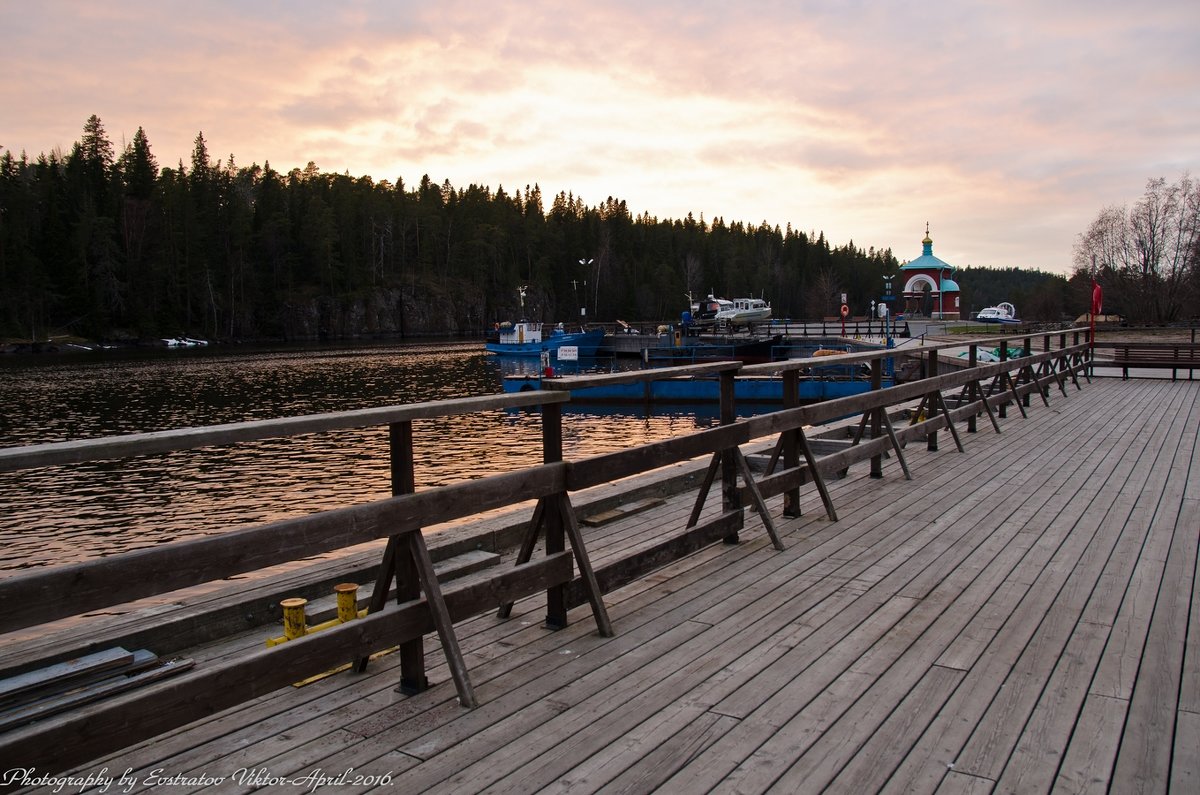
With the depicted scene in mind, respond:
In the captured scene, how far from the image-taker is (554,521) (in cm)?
430

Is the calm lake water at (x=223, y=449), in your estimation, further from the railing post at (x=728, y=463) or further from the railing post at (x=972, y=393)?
the railing post at (x=972, y=393)

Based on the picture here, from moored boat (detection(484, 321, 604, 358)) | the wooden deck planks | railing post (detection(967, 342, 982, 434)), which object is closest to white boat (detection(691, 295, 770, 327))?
moored boat (detection(484, 321, 604, 358))

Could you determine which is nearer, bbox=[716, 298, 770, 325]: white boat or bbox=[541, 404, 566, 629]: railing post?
bbox=[541, 404, 566, 629]: railing post

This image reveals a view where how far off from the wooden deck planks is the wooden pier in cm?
1

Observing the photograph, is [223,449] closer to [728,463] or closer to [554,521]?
[728,463]

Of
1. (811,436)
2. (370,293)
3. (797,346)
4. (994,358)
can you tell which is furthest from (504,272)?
(811,436)

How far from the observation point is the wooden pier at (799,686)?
3006mm

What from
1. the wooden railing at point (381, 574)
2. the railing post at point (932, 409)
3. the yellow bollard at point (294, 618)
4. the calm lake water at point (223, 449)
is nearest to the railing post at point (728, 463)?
the wooden railing at point (381, 574)

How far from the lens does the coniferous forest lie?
314 feet

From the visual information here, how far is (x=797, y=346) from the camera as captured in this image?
50094 millimetres

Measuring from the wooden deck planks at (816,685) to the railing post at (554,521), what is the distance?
148mm

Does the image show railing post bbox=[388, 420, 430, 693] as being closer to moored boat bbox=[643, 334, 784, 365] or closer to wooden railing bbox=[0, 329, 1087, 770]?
wooden railing bbox=[0, 329, 1087, 770]

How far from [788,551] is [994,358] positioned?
2446 cm

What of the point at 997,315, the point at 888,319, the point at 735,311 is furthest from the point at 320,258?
the point at 888,319
